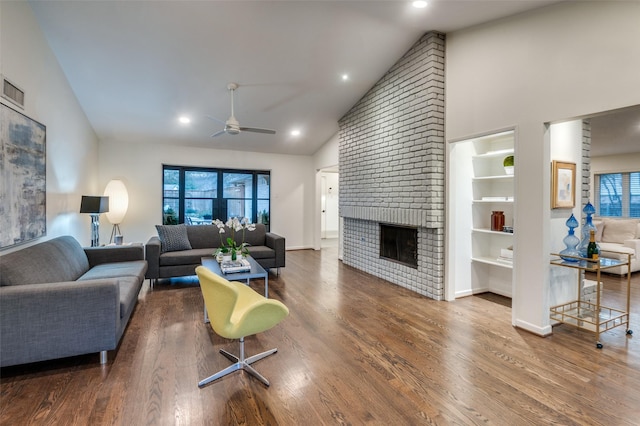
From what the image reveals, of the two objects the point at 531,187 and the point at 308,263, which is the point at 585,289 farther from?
the point at 308,263

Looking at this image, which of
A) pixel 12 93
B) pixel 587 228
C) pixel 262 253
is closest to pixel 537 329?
pixel 587 228

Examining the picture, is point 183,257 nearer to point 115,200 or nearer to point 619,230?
point 115,200

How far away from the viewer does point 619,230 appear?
559 cm

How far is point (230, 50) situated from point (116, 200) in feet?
12.1

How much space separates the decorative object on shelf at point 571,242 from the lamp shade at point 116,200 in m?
6.73

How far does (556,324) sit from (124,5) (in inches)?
218

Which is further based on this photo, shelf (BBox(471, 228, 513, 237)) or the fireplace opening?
the fireplace opening

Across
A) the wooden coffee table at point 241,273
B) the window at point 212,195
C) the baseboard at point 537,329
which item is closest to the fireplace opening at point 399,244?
the baseboard at point 537,329

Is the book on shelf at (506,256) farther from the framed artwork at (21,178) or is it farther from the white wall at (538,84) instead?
the framed artwork at (21,178)

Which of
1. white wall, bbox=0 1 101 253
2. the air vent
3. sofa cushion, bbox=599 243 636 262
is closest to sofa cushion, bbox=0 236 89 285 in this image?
white wall, bbox=0 1 101 253

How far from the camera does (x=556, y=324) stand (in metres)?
3.20

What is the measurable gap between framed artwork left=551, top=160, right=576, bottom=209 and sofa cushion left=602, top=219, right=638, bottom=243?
3561 mm

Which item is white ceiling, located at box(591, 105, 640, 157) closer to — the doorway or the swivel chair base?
the swivel chair base

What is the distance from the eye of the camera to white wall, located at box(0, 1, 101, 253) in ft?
9.23
